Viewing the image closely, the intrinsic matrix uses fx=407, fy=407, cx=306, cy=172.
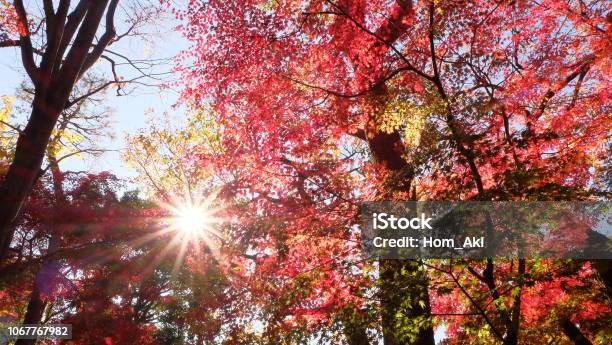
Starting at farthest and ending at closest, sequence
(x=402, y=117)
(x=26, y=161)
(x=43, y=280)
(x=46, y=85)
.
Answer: (x=43, y=280) < (x=402, y=117) < (x=46, y=85) < (x=26, y=161)

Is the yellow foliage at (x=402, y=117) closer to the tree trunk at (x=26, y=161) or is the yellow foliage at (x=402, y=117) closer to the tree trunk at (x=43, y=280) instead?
the tree trunk at (x=26, y=161)

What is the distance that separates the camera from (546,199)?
14.7 feet

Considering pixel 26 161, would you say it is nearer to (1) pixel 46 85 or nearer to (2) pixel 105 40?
(1) pixel 46 85

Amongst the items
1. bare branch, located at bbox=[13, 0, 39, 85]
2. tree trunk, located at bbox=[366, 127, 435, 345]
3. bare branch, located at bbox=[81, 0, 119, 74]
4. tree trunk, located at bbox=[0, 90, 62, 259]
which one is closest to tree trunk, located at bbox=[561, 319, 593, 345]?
tree trunk, located at bbox=[366, 127, 435, 345]

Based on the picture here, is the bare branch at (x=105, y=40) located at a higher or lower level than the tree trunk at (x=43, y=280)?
higher

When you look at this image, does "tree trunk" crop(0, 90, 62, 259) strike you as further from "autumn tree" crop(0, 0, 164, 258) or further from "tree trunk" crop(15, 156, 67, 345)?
"tree trunk" crop(15, 156, 67, 345)

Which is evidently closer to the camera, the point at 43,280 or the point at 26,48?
the point at 26,48

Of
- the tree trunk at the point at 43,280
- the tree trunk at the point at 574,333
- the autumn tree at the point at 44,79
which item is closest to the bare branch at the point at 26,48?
the autumn tree at the point at 44,79

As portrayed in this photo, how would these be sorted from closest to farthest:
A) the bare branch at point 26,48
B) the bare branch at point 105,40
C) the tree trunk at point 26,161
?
the tree trunk at point 26,161, the bare branch at point 26,48, the bare branch at point 105,40

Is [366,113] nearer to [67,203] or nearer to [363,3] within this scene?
[363,3]

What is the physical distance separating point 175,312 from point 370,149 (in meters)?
13.4

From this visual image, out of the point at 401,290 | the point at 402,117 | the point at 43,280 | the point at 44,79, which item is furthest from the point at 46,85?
the point at 43,280

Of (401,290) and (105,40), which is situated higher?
(105,40)

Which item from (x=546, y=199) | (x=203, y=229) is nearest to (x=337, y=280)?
(x=546, y=199)
